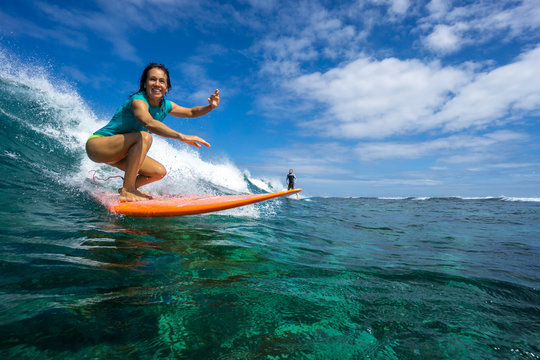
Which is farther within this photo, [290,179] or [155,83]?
[290,179]

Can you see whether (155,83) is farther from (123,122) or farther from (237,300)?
(237,300)

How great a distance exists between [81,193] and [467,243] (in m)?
5.57

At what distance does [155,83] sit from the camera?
3.34 m

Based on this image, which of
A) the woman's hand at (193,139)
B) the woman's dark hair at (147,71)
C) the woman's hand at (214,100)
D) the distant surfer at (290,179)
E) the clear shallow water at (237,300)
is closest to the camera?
the clear shallow water at (237,300)

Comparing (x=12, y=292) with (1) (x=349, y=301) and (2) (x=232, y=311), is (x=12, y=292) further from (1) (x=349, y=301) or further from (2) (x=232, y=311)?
(1) (x=349, y=301)

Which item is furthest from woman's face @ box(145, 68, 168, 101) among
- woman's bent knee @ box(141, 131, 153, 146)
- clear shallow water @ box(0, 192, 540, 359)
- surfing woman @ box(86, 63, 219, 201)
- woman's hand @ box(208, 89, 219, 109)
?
clear shallow water @ box(0, 192, 540, 359)

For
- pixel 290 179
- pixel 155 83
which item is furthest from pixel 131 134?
pixel 290 179

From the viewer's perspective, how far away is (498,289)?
6.11ft

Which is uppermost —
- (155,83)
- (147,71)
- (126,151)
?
(147,71)

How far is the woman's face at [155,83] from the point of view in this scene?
3336 mm

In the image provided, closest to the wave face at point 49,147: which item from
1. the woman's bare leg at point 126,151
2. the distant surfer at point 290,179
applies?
the woman's bare leg at point 126,151

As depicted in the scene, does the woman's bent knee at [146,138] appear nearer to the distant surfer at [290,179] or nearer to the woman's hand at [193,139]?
the woman's hand at [193,139]

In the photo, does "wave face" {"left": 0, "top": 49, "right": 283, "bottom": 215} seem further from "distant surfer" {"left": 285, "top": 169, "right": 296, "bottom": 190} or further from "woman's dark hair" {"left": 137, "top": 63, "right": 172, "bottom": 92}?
"distant surfer" {"left": 285, "top": 169, "right": 296, "bottom": 190}

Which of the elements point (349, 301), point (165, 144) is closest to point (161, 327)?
point (349, 301)
